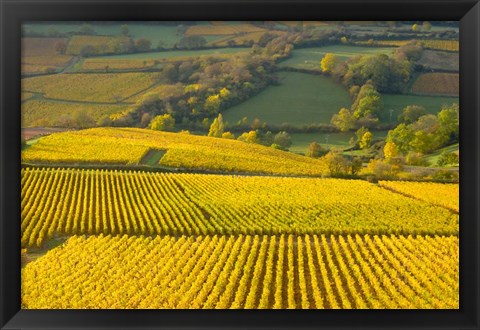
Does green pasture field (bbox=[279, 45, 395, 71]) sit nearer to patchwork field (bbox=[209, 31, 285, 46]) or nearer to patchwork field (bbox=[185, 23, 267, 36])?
patchwork field (bbox=[209, 31, 285, 46])

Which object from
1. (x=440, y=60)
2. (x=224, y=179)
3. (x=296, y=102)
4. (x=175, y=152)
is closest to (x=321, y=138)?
(x=296, y=102)

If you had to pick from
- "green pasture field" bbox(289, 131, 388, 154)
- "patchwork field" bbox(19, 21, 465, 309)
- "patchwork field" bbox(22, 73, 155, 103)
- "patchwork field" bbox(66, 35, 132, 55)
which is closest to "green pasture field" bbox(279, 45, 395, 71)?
"patchwork field" bbox(19, 21, 465, 309)

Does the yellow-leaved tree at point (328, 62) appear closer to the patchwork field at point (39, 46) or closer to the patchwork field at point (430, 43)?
the patchwork field at point (430, 43)
